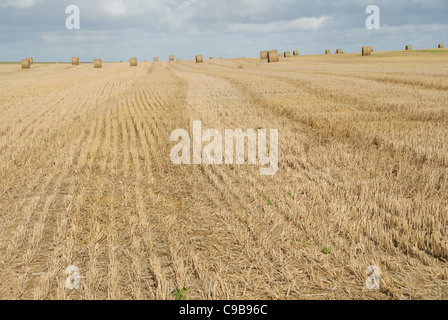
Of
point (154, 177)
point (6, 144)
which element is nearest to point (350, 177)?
point (154, 177)

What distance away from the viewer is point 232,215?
440cm

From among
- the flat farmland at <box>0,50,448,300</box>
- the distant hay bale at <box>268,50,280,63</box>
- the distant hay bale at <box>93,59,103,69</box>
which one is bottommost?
the flat farmland at <box>0,50,448,300</box>

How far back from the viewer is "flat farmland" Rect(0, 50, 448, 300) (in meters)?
3.11

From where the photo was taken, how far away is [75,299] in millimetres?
2934

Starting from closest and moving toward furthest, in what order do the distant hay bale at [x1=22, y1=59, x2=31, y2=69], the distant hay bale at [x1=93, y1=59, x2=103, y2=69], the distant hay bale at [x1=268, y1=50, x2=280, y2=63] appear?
the distant hay bale at [x1=268, y1=50, x2=280, y2=63] → the distant hay bale at [x1=22, y1=59, x2=31, y2=69] → the distant hay bale at [x1=93, y1=59, x2=103, y2=69]

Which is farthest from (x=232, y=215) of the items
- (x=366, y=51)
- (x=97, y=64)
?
(x=97, y=64)

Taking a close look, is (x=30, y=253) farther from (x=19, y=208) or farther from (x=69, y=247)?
(x=19, y=208)

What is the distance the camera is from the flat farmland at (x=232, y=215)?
122 inches

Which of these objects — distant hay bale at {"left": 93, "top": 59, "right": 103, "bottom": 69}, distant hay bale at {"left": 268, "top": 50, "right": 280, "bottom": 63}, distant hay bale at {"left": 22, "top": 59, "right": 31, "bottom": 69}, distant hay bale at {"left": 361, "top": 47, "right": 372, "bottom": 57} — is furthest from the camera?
distant hay bale at {"left": 93, "top": 59, "right": 103, "bottom": 69}

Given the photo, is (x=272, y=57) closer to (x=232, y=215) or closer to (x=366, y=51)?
(x=366, y=51)

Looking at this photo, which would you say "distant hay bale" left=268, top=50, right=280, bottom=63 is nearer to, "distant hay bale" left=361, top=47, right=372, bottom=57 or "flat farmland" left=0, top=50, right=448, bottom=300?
"distant hay bale" left=361, top=47, right=372, bottom=57

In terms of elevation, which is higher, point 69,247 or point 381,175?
point 381,175

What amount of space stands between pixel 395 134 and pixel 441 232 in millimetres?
4315

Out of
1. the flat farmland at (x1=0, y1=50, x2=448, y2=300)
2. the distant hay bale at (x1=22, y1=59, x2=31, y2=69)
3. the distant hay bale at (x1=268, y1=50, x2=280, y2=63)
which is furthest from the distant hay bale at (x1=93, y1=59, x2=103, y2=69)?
the flat farmland at (x1=0, y1=50, x2=448, y2=300)
